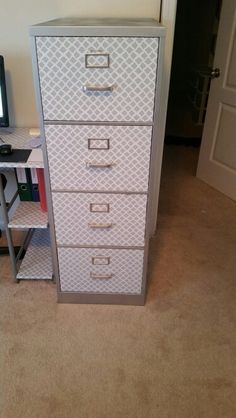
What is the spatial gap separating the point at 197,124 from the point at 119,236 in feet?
9.57

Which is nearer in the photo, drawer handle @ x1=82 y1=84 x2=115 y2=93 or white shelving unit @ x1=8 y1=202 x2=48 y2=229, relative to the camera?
drawer handle @ x1=82 y1=84 x2=115 y2=93

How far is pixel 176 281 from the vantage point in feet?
6.37

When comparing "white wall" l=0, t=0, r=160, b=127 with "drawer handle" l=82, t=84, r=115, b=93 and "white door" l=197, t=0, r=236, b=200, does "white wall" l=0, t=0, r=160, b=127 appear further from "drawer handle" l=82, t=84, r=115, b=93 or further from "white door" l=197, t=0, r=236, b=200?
"white door" l=197, t=0, r=236, b=200

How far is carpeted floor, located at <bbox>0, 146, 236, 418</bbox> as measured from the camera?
52.2 inches

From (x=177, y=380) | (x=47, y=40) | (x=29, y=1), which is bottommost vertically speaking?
(x=177, y=380)

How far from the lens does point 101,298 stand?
69.5 inches

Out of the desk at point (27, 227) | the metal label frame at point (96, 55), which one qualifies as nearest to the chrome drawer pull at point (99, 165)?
the desk at point (27, 227)

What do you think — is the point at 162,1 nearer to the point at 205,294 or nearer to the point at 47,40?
the point at 47,40

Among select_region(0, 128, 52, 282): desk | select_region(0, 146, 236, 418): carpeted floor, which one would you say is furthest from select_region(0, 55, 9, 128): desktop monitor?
select_region(0, 146, 236, 418): carpeted floor

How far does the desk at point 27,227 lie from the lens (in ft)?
5.39

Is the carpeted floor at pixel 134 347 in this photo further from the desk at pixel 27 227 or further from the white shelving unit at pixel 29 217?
the white shelving unit at pixel 29 217

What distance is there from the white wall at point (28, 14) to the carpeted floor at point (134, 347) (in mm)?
1103

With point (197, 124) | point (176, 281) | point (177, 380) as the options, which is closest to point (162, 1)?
point (176, 281)

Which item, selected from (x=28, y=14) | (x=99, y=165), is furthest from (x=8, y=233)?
(x=28, y=14)
